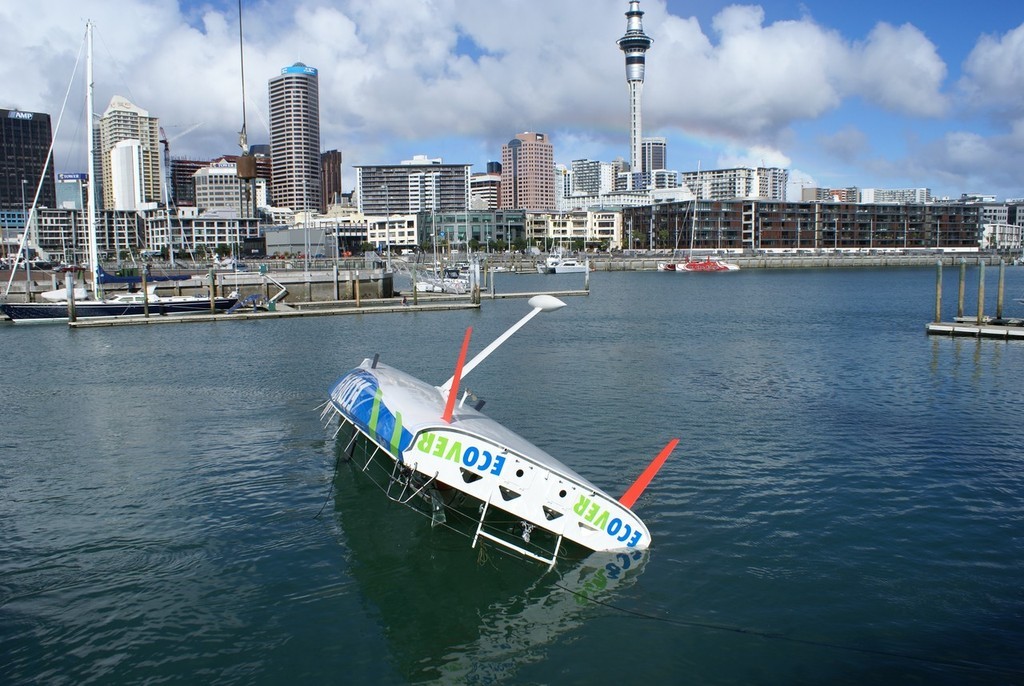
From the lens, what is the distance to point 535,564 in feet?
52.2

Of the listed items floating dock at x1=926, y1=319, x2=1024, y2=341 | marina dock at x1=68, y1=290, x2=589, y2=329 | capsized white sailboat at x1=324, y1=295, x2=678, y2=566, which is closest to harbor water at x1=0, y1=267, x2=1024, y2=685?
capsized white sailboat at x1=324, y1=295, x2=678, y2=566

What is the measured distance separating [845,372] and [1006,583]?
81.0 ft

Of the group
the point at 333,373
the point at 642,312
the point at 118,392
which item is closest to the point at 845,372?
the point at 333,373

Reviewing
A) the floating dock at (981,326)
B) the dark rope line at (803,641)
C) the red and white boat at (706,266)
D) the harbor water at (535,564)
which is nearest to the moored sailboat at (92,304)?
the harbor water at (535,564)

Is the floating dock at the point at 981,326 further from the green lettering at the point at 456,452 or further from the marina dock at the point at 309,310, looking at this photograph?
the green lettering at the point at 456,452

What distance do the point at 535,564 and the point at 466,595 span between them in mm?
1668

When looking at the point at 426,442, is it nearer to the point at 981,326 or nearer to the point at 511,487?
the point at 511,487

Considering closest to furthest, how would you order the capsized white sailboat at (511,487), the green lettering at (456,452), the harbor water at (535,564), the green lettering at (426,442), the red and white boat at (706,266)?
the harbor water at (535,564) → the capsized white sailboat at (511,487) → the green lettering at (456,452) → the green lettering at (426,442) → the red and white boat at (706,266)

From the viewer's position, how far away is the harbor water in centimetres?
1288

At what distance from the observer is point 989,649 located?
509 inches

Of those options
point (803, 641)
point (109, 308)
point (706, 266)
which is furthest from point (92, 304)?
point (706, 266)

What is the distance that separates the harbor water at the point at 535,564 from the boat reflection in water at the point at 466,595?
0.20 feet

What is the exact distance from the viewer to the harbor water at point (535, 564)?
42.3ft

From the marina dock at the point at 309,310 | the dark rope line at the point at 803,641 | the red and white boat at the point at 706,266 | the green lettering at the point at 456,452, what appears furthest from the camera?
the red and white boat at the point at 706,266
